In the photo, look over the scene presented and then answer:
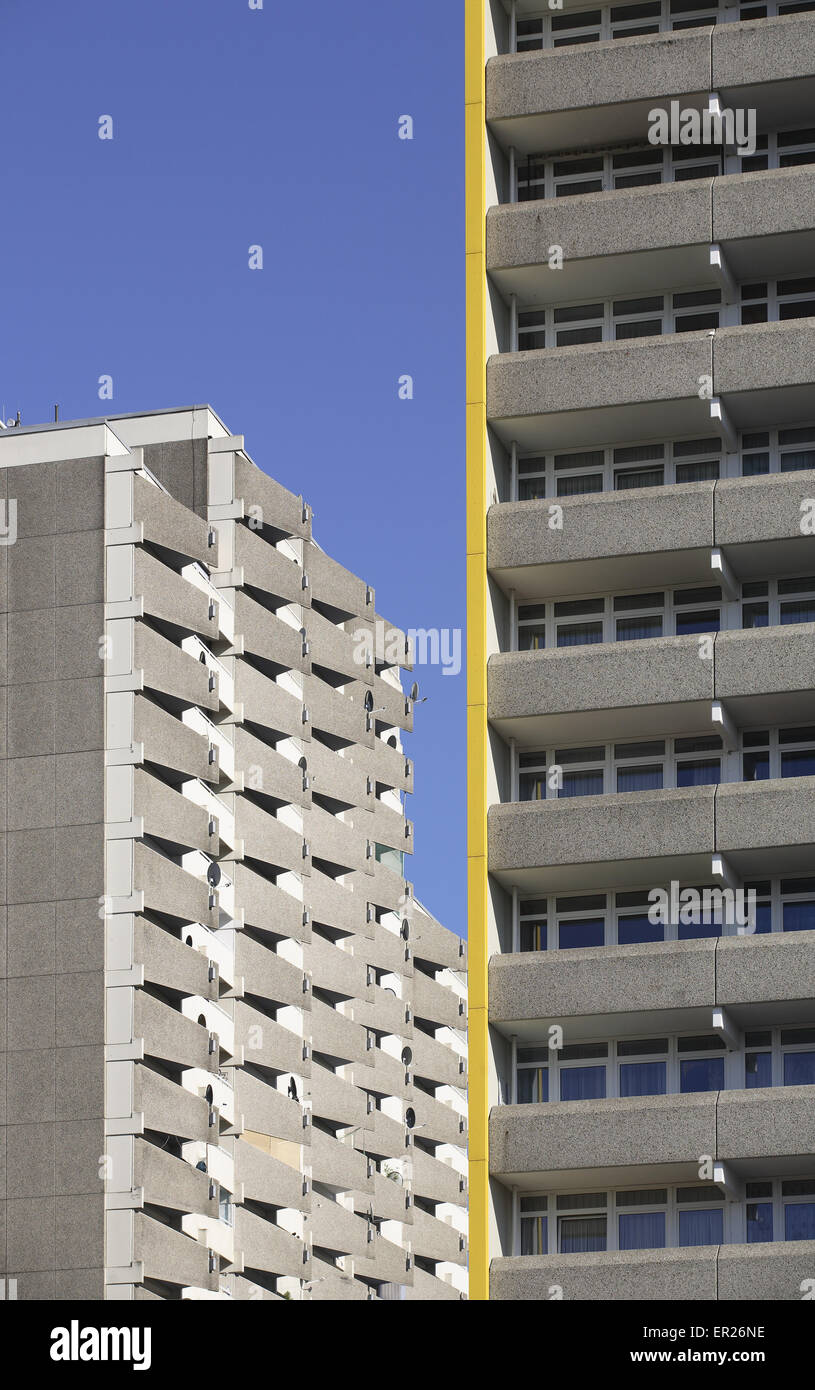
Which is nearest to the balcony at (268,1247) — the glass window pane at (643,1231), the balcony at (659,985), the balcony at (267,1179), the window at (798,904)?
the balcony at (267,1179)

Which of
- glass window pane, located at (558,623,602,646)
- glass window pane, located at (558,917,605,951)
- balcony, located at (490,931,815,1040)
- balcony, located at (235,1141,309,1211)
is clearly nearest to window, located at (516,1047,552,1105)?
balcony, located at (490,931,815,1040)

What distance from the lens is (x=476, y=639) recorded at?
4762cm

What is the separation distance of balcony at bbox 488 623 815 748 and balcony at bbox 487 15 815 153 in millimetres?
11011

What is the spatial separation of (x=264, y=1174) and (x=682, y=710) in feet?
114

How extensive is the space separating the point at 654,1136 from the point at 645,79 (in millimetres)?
20932

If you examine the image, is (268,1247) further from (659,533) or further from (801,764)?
(659,533)

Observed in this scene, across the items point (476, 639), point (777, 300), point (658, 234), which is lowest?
point (476, 639)

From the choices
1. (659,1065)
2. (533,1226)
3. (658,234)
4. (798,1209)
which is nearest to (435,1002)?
(659,1065)

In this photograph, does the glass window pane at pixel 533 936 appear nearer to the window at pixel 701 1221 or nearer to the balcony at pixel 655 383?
the window at pixel 701 1221

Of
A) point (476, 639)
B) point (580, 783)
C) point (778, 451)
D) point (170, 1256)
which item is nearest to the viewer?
point (476, 639)

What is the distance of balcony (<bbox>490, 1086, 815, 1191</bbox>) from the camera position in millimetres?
44062

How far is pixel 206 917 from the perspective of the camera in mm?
71312

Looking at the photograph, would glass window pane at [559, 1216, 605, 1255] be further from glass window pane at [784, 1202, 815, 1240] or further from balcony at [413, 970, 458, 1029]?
balcony at [413, 970, 458, 1029]

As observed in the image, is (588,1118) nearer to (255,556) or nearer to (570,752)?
(570,752)
